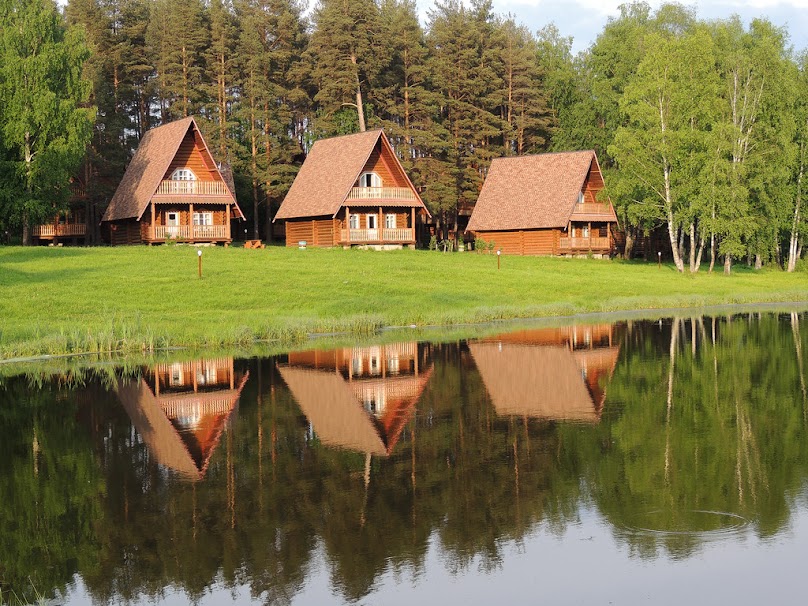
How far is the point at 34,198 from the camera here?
55312 millimetres

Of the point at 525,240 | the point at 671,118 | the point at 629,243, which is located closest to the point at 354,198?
the point at 525,240

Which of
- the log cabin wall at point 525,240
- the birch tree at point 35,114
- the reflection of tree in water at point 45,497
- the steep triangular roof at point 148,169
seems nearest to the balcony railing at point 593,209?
the log cabin wall at point 525,240

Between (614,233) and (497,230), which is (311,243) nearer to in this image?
(497,230)

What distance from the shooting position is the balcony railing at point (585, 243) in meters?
66.0

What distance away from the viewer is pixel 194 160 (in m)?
60.9

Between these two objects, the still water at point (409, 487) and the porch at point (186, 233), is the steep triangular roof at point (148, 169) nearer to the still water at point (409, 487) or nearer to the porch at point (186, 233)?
the porch at point (186, 233)

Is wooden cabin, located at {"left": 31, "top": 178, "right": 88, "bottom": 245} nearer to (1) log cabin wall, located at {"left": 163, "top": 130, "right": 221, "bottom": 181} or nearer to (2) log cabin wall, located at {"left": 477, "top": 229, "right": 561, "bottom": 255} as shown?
(1) log cabin wall, located at {"left": 163, "top": 130, "right": 221, "bottom": 181}

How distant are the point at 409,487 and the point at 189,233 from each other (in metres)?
49.4

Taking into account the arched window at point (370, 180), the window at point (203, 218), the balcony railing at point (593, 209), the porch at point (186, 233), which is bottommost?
the porch at point (186, 233)

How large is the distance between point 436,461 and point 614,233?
2608 inches

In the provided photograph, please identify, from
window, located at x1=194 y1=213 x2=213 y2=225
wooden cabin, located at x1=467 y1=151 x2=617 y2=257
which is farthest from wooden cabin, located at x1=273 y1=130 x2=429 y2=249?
wooden cabin, located at x1=467 y1=151 x2=617 y2=257

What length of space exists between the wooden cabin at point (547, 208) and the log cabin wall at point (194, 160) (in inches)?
784

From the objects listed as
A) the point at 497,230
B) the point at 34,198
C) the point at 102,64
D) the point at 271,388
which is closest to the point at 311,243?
the point at 497,230

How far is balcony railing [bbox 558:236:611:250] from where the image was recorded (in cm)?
6600
